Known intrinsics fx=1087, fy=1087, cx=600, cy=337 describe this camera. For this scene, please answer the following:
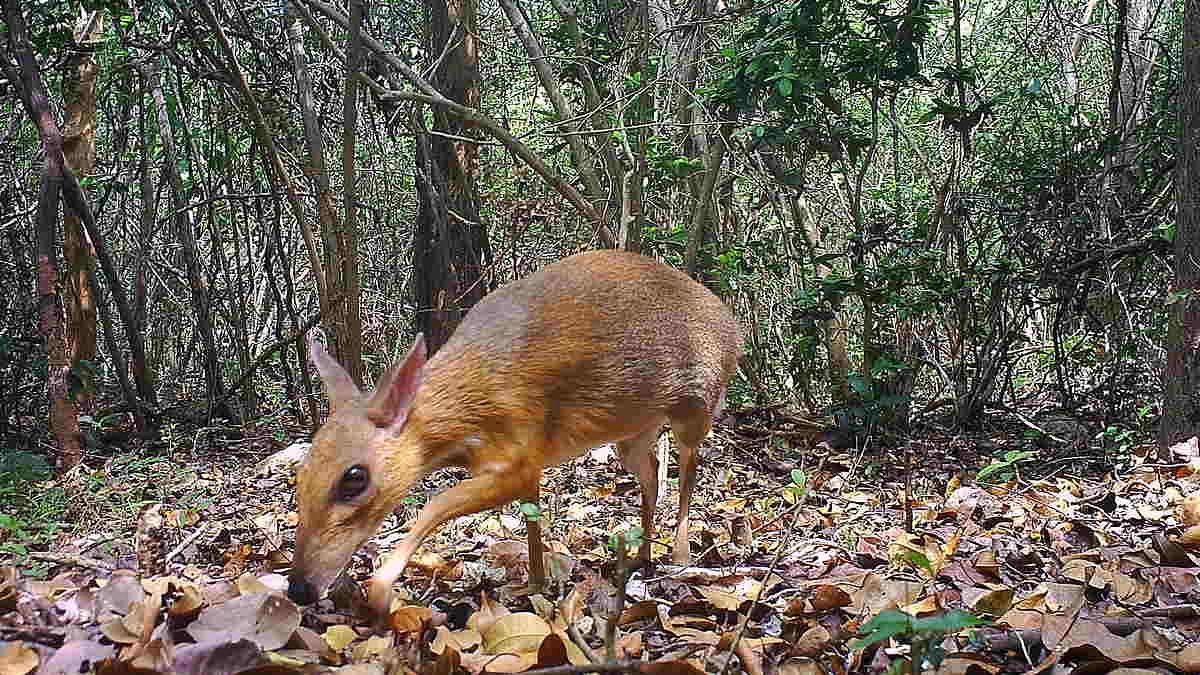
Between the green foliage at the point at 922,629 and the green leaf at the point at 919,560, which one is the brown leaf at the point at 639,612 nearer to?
the green leaf at the point at 919,560

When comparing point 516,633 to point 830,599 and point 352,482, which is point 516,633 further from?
point 830,599

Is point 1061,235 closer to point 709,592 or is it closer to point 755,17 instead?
point 755,17

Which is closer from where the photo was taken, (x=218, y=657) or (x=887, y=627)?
(x=887, y=627)

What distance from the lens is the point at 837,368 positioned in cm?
785

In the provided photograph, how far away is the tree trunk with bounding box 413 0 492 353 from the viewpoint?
7.82 metres

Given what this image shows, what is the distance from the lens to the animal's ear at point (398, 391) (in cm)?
336

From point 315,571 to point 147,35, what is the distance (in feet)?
20.3

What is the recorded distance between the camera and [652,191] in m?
7.97

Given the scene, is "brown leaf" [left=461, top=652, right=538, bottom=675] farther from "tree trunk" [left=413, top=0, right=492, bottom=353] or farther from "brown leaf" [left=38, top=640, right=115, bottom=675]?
"tree trunk" [left=413, top=0, right=492, bottom=353]

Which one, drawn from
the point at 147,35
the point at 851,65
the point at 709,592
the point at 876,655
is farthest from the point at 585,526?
the point at 147,35

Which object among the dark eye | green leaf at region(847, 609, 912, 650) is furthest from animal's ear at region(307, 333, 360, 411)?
green leaf at region(847, 609, 912, 650)

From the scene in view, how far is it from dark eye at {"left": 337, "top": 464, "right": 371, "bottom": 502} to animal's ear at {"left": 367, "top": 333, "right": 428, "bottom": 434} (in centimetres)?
18

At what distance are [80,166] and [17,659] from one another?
6.62 m

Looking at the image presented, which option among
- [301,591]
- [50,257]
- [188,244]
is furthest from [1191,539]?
[188,244]
